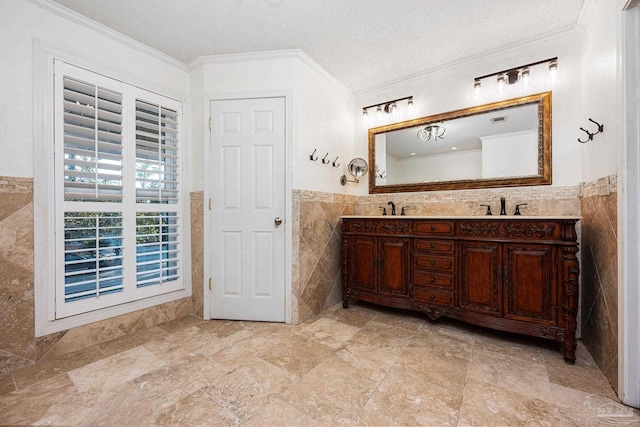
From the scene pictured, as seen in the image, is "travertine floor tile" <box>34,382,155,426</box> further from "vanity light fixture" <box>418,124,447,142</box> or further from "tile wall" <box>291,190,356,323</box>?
"vanity light fixture" <box>418,124,447,142</box>

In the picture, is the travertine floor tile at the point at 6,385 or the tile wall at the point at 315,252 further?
the tile wall at the point at 315,252

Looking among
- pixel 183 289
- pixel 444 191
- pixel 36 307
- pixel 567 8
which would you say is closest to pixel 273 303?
pixel 183 289

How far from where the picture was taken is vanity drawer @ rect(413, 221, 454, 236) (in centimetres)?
221

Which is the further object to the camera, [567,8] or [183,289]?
[183,289]

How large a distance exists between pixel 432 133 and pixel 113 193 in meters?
3.06

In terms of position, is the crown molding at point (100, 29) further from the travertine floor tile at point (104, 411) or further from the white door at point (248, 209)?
the travertine floor tile at point (104, 411)

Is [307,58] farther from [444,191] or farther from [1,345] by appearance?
[1,345]

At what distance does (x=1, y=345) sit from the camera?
5.49 feet

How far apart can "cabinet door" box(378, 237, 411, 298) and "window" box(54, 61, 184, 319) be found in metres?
2.02

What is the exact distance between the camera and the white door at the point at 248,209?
2.50 meters

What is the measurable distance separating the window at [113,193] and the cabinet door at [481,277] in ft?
8.62

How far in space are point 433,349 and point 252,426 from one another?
4.47 ft

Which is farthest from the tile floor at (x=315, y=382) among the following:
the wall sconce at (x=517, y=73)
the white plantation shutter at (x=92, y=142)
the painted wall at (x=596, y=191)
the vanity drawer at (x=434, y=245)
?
the wall sconce at (x=517, y=73)

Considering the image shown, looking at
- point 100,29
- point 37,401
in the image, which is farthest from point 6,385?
point 100,29
